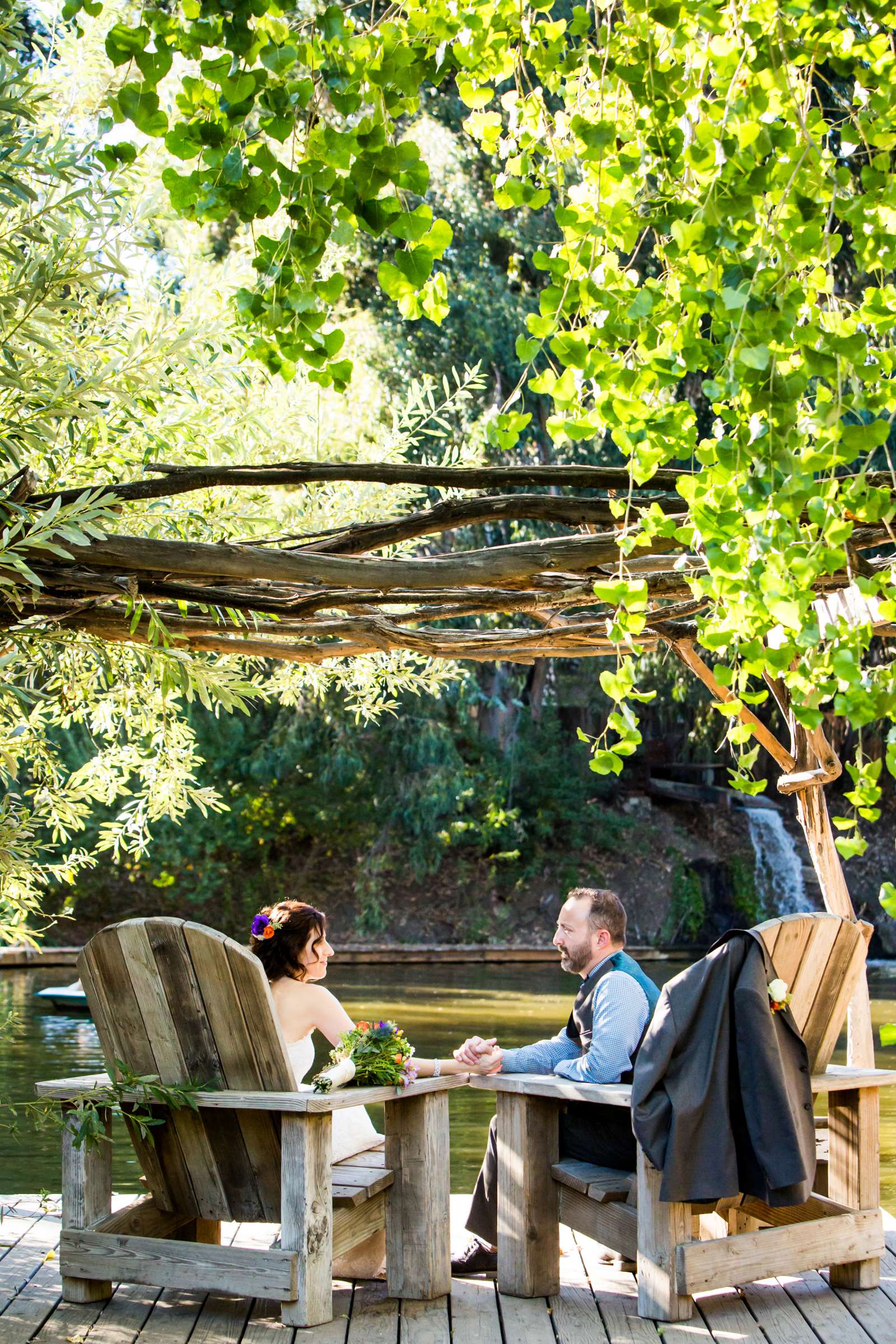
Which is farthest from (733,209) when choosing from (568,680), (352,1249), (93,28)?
(568,680)

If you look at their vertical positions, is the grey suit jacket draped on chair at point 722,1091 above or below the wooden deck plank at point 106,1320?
above

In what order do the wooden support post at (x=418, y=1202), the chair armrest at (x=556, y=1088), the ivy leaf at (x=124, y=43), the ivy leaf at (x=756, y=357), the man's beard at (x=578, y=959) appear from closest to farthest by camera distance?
the ivy leaf at (x=756, y=357)
the ivy leaf at (x=124, y=43)
the chair armrest at (x=556, y=1088)
the wooden support post at (x=418, y=1202)
the man's beard at (x=578, y=959)

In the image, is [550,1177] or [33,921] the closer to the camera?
[550,1177]

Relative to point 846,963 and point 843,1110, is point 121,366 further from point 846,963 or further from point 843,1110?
point 843,1110

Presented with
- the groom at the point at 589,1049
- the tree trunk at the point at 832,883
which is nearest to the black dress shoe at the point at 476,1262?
the groom at the point at 589,1049

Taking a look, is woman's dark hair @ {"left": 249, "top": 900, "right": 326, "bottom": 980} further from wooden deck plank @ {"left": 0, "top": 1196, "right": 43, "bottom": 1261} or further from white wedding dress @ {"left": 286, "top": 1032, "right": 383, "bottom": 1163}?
wooden deck plank @ {"left": 0, "top": 1196, "right": 43, "bottom": 1261}

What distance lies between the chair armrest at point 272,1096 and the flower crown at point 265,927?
22.1 inches

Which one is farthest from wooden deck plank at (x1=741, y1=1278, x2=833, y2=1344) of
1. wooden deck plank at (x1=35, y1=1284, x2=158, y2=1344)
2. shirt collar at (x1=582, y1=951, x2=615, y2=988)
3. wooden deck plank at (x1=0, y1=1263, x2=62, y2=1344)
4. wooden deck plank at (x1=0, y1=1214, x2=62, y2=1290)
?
wooden deck plank at (x1=0, y1=1214, x2=62, y2=1290)

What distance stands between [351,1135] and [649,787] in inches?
741

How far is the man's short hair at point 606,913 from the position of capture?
3.68 m

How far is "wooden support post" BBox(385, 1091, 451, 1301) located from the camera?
3.45 metres

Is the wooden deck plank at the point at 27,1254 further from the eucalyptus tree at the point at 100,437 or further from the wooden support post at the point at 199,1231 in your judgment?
the eucalyptus tree at the point at 100,437

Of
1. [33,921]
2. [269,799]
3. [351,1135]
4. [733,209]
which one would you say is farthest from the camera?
[269,799]

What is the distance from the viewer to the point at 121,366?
11.7ft
